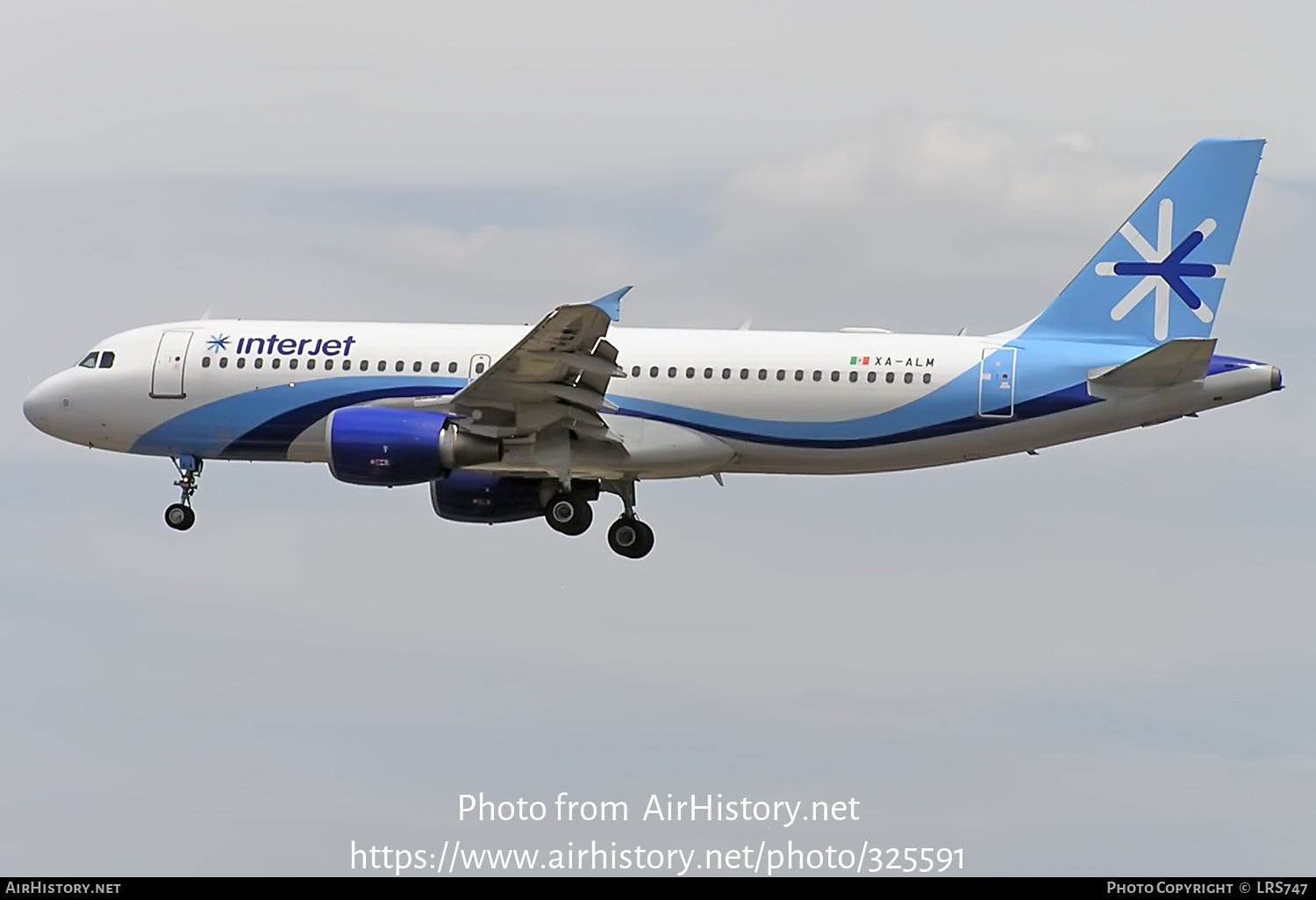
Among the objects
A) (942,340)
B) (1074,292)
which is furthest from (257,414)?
(1074,292)

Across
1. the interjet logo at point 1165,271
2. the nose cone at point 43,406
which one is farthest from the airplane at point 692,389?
the nose cone at point 43,406

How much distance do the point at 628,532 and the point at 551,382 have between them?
213 inches

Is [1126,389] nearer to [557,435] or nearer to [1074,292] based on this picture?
[1074,292]

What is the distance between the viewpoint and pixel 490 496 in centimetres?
4912

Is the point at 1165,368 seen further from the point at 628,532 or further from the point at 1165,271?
the point at 628,532

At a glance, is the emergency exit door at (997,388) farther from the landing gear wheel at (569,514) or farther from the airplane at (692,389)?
the landing gear wheel at (569,514)

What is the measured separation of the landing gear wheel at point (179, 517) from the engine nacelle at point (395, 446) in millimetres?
6435

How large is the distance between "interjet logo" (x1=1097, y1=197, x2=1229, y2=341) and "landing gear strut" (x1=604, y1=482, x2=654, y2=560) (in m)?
11.7

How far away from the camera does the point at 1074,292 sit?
47.1 meters

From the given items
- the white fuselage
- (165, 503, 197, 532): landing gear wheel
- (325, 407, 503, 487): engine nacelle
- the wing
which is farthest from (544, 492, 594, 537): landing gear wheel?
(165, 503, 197, 532): landing gear wheel

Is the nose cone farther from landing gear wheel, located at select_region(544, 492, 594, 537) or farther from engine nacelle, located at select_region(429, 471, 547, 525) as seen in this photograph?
landing gear wheel, located at select_region(544, 492, 594, 537)

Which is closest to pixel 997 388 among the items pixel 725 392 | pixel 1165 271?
pixel 1165 271

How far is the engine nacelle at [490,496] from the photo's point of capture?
48.9m

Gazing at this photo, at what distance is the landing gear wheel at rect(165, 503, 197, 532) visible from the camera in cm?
5006
